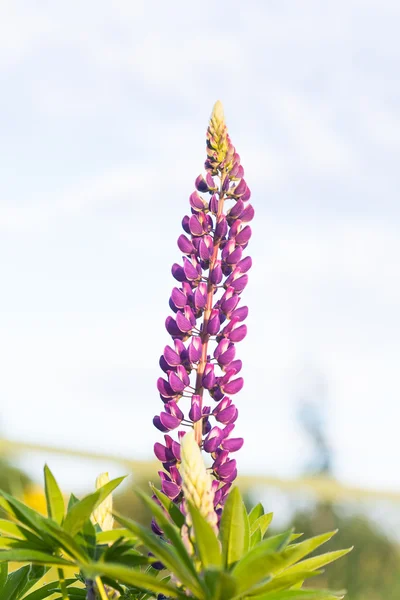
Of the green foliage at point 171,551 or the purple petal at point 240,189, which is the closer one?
the green foliage at point 171,551

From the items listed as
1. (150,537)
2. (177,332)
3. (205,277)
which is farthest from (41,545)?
(205,277)

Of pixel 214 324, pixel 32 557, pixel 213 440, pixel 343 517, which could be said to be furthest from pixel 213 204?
pixel 343 517

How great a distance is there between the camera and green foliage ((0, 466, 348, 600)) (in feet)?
2.92

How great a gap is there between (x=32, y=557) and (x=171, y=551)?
0.20 metres

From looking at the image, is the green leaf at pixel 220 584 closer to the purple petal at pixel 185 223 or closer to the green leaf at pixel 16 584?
the green leaf at pixel 16 584

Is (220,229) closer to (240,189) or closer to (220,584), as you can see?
(240,189)

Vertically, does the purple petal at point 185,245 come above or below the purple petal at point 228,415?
above

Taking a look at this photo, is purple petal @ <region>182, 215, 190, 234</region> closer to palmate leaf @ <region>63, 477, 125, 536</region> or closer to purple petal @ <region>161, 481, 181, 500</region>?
purple petal @ <region>161, 481, 181, 500</region>

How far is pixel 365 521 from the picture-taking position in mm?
3770

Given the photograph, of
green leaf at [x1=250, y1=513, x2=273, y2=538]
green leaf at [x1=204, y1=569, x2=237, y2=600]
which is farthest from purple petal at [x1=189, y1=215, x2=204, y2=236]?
green leaf at [x1=204, y1=569, x2=237, y2=600]

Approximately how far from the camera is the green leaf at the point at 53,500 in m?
1.11

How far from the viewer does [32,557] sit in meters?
1.03

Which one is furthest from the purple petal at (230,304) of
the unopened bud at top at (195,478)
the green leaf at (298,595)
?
the green leaf at (298,595)

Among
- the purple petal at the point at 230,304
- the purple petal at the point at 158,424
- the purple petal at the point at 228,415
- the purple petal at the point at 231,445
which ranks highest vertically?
the purple petal at the point at 230,304
